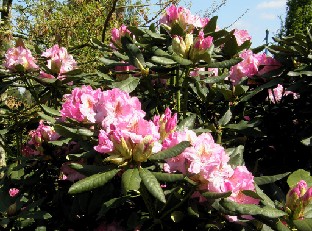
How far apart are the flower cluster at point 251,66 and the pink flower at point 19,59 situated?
1.02m

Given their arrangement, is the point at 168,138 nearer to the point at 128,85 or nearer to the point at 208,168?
the point at 208,168

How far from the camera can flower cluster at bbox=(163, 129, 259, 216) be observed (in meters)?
1.32

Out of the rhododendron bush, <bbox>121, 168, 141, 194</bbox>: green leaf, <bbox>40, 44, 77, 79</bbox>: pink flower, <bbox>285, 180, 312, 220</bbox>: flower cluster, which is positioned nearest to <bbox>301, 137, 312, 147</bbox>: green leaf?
the rhododendron bush

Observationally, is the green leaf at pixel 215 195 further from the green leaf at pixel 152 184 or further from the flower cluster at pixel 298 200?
the flower cluster at pixel 298 200

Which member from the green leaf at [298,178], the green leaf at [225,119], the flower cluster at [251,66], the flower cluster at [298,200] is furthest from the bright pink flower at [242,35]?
the flower cluster at [298,200]

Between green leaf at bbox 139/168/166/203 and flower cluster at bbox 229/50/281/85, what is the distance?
977 millimetres

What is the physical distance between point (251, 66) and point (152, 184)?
108 centimetres

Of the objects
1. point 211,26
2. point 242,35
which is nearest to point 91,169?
point 211,26

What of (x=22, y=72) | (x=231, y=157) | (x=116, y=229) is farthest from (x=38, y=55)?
(x=231, y=157)

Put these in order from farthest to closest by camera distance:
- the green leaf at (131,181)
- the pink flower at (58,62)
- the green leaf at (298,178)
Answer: the pink flower at (58,62) → the green leaf at (298,178) → the green leaf at (131,181)

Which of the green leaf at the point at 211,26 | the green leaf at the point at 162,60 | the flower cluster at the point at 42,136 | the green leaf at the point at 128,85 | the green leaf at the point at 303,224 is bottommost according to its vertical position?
the green leaf at the point at 303,224

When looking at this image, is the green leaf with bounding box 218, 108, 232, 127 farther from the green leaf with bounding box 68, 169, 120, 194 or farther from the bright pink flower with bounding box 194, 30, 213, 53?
the green leaf with bounding box 68, 169, 120, 194

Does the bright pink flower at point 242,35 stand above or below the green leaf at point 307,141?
above

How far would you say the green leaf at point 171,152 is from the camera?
128cm
